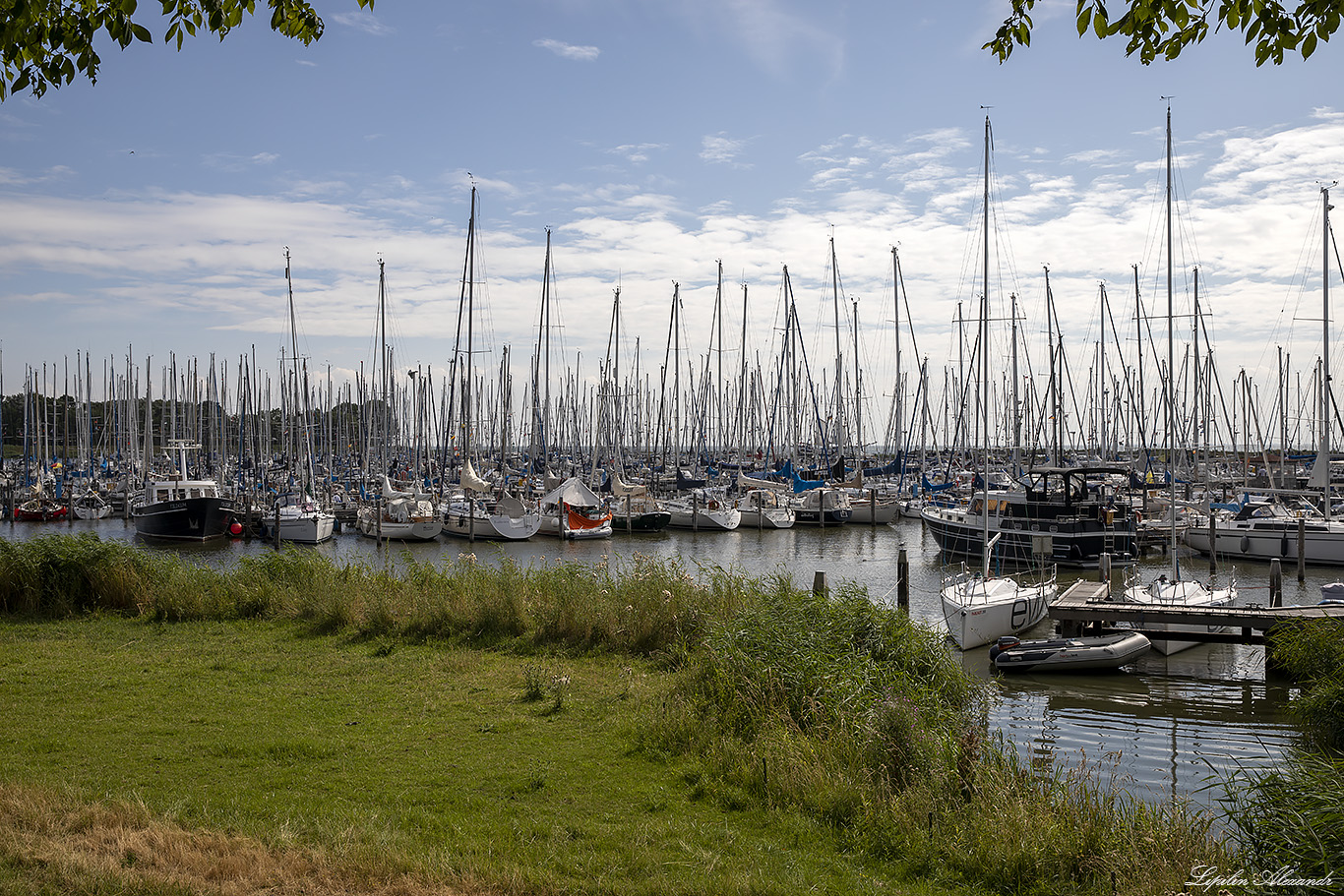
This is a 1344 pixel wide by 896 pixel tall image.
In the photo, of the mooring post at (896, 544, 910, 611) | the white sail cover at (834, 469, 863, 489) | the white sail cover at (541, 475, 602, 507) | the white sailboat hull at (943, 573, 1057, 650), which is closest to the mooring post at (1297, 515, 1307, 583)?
the white sailboat hull at (943, 573, 1057, 650)

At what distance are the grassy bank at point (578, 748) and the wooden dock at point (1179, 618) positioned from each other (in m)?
7.83

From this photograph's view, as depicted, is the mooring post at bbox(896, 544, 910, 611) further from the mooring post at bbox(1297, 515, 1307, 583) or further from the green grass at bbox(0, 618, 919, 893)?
the mooring post at bbox(1297, 515, 1307, 583)

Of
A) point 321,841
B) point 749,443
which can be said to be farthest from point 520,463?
point 321,841

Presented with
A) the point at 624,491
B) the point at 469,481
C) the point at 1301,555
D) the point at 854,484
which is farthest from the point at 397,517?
the point at 1301,555

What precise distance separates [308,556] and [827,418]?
56.2 meters

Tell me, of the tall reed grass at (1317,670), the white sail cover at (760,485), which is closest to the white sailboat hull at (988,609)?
the tall reed grass at (1317,670)

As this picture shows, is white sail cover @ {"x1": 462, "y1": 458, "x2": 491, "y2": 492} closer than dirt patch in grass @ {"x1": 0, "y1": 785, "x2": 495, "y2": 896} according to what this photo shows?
No

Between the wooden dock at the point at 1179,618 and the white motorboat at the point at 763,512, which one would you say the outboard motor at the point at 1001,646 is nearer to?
the wooden dock at the point at 1179,618

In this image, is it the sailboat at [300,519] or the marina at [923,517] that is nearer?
the marina at [923,517]

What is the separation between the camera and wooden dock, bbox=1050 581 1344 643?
19.1 metres

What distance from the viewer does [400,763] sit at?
946 cm

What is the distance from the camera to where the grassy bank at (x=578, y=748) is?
A: 7223mm

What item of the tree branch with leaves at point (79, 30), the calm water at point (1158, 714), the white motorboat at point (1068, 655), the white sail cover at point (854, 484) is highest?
the tree branch with leaves at point (79, 30)

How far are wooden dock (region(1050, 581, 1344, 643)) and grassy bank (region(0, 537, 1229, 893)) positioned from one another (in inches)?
308
